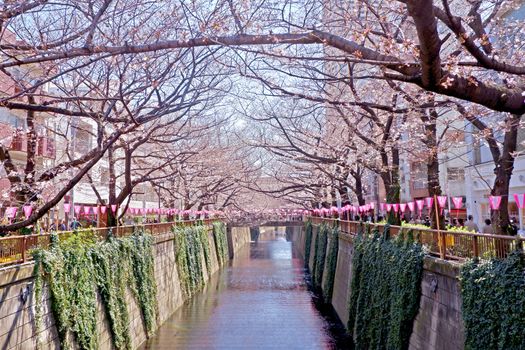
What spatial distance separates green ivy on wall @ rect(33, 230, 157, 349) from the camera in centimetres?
1090

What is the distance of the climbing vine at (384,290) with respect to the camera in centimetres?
1108

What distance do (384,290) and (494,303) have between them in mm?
6007

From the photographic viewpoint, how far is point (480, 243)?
8.16 metres

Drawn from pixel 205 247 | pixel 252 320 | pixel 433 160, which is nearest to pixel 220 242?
pixel 205 247

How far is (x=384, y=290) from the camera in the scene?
13000 millimetres

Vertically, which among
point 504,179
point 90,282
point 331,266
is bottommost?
point 331,266

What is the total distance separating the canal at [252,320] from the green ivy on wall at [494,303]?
11.1 m

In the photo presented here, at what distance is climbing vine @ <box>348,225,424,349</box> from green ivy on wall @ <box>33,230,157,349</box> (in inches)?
292

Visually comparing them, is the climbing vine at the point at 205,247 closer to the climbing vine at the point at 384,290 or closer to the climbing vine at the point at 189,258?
the climbing vine at the point at 189,258

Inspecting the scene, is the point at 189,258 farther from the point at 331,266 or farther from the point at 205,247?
the point at 331,266

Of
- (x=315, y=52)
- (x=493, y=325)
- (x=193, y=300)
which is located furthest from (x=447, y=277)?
(x=193, y=300)

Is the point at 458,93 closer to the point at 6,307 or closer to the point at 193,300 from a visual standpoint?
the point at 6,307

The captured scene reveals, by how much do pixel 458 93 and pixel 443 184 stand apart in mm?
33410

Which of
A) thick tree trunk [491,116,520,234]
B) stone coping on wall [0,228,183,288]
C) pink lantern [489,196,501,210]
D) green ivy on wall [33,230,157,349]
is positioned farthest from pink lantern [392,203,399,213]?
stone coping on wall [0,228,183,288]
